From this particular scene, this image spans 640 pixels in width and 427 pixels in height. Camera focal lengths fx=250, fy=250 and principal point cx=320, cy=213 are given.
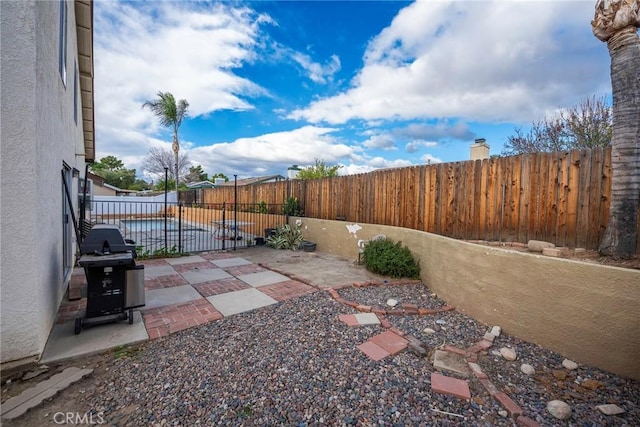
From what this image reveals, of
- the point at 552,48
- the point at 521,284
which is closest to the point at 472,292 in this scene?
the point at 521,284

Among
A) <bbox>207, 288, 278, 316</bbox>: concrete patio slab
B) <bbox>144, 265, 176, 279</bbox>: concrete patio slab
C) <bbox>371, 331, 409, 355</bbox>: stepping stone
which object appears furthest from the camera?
<bbox>144, 265, 176, 279</bbox>: concrete patio slab

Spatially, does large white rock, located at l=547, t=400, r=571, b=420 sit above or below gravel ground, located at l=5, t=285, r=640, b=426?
above

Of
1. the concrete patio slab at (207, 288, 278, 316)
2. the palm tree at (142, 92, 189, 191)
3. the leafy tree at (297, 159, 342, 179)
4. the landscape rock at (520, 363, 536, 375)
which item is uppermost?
the palm tree at (142, 92, 189, 191)

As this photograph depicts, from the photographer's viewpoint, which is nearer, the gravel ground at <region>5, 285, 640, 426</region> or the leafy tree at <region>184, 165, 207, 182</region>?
the gravel ground at <region>5, 285, 640, 426</region>

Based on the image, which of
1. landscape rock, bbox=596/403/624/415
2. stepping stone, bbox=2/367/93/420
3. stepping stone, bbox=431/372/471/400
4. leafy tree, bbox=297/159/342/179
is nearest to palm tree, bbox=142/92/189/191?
leafy tree, bbox=297/159/342/179

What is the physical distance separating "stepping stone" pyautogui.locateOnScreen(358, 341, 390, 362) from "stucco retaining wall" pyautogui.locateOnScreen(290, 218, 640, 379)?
1.75 meters

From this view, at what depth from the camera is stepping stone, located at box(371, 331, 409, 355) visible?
276cm

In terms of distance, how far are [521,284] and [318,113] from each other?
11.2m

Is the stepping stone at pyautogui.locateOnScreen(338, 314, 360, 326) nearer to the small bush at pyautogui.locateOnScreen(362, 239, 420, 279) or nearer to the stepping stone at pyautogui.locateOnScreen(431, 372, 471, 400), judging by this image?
the stepping stone at pyautogui.locateOnScreen(431, 372, 471, 400)

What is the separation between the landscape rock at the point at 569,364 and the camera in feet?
8.20

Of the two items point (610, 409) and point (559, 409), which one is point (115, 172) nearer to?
point (559, 409)

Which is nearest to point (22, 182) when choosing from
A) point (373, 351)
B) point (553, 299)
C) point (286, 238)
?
point (373, 351)

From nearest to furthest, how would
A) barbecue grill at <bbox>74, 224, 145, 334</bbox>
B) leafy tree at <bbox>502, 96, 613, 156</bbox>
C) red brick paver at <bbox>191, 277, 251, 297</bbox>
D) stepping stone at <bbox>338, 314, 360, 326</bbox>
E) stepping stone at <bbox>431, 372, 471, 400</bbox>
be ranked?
stepping stone at <bbox>431, 372, 471, 400</bbox> → barbecue grill at <bbox>74, 224, 145, 334</bbox> → stepping stone at <bbox>338, 314, 360, 326</bbox> → red brick paver at <bbox>191, 277, 251, 297</bbox> → leafy tree at <bbox>502, 96, 613, 156</bbox>

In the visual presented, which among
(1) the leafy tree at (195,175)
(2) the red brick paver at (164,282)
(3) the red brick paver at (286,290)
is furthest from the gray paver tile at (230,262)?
(1) the leafy tree at (195,175)
